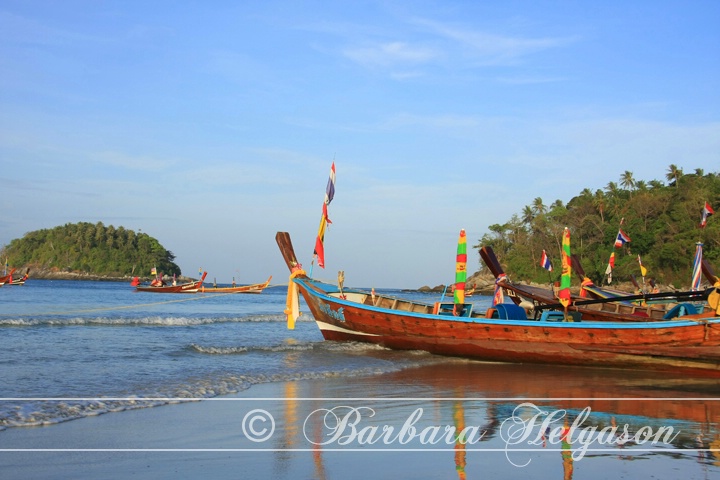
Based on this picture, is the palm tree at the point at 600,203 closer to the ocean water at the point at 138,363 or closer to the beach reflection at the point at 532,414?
the ocean water at the point at 138,363

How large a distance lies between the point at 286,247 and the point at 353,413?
12300 millimetres

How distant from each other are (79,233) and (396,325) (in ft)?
489

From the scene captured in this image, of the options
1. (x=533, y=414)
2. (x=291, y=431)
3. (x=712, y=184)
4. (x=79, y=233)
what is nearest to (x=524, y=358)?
(x=533, y=414)

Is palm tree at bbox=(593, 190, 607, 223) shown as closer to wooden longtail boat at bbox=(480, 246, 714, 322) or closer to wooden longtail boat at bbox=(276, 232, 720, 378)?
wooden longtail boat at bbox=(480, 246, 714, 322)

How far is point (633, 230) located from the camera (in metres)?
72.9

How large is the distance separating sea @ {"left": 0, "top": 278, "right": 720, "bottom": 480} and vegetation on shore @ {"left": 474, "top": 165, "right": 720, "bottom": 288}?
A: 162 ft

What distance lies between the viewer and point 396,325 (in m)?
18.3

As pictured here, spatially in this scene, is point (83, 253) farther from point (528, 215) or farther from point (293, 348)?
point (293, 348)

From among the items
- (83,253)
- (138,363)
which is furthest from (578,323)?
(83,253)

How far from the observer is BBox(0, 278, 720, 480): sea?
6.40 meters

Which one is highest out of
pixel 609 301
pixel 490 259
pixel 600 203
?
pixel 600 203

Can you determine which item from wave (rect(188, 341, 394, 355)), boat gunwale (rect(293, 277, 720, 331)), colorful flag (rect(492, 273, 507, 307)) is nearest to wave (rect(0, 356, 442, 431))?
boat gunwale (rect(293, 277, 720, 331))

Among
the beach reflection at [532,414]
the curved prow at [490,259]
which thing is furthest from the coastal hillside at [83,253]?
the beach reflection at [532,414]

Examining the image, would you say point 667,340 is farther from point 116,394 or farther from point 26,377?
point 26,377
